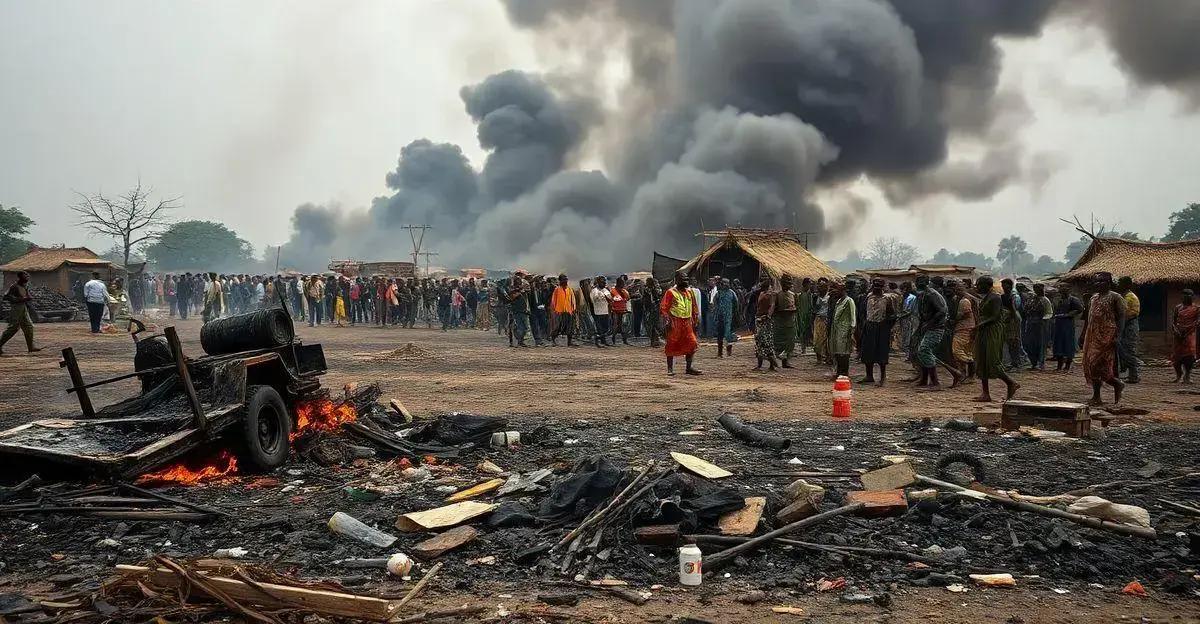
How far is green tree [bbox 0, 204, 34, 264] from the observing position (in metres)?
45.8

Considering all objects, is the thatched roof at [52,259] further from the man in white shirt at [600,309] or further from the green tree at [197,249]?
the green tree at [197,249]

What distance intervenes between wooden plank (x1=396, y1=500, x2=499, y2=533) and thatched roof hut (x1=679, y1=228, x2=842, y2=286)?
1982cm

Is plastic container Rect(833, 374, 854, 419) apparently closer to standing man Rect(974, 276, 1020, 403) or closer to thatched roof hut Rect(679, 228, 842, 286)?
standing man Rect(974, 276, 1020, 403)

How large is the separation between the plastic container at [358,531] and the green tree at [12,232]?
169 feet

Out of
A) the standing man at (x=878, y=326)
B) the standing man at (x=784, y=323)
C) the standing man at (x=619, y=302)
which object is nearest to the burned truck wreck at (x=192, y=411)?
the standing man at (x=878, y=326)

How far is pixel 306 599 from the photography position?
143 inches

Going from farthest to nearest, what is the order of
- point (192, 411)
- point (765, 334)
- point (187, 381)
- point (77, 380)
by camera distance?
point (765, 334) < point (77, 380) < point (192, 411) < point (187, 381)

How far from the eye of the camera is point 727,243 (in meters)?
25.1

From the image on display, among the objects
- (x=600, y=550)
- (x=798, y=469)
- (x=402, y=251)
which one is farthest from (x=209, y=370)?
(x=402, y=251)

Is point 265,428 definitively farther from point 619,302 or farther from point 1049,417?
point 619,302

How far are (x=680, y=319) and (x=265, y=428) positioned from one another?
25.2 ft

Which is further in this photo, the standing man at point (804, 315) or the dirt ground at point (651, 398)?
the standing man at point (804, 315)

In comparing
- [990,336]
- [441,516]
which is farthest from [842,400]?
[441,516]

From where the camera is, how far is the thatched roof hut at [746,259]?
80.7 ft
